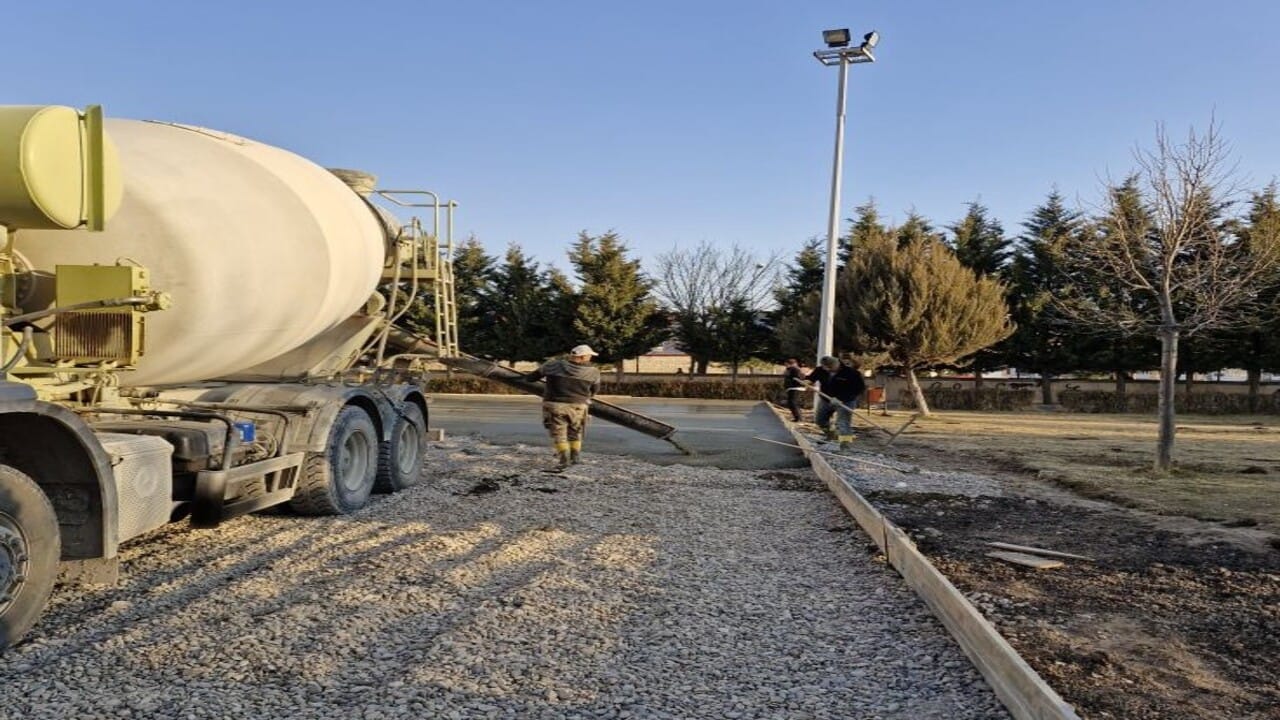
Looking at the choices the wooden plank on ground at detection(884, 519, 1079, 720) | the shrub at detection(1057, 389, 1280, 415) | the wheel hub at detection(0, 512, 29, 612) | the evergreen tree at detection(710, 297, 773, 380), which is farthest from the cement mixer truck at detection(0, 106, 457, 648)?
the evergreen tree at detection(710, 297, 773, 380)

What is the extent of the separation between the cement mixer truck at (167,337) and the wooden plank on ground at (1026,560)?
521cm

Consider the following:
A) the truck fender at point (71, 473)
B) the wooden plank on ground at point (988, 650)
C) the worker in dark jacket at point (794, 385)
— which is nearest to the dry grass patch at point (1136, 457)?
the worker in dark jacket at point (794, 385)

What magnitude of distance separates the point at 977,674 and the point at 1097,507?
5.71 meters

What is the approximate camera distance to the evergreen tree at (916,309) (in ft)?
80.0

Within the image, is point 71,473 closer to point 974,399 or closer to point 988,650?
point 988,650

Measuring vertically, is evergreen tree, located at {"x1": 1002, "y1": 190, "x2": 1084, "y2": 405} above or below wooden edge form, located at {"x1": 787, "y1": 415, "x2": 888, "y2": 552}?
above

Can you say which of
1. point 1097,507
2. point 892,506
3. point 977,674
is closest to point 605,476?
point 892,506

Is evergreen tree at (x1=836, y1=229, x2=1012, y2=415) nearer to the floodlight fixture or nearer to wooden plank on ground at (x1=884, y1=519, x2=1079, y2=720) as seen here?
the floodlight fixture

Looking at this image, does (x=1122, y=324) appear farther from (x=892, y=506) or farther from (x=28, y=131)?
(x=28, y=131)

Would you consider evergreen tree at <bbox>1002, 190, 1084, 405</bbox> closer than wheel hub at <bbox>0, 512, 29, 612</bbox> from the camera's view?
No

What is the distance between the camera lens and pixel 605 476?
10.9 m

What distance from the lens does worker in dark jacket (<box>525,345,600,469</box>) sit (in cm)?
1101

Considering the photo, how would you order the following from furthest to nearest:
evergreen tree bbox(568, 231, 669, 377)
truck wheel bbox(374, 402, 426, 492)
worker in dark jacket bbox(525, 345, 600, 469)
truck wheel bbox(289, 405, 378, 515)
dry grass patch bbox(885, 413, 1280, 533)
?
1. evergreen tree bbox(568, 231, 669, 377)
2. worker in dark jacket bbox(525, 345, 600, 469)
3. dry grass patch bbox(885, 413, 1280, 533)
4. truck wheel bbox(374, 402, 426, 492)
5. truck wheel bbox(289, 405, 378, 515)

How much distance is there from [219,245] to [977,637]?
5.17 m
